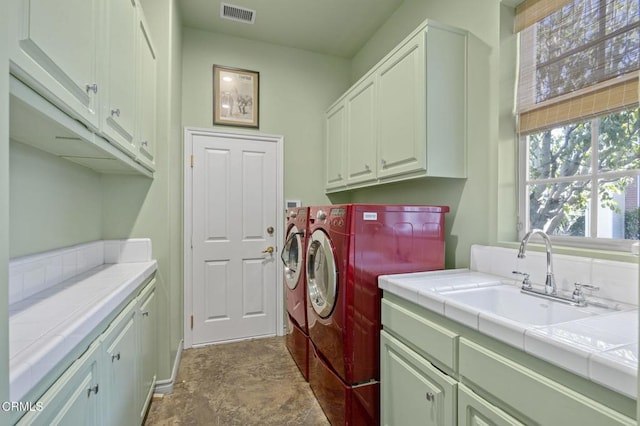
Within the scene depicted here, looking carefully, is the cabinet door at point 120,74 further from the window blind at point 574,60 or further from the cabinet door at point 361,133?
the window blind at point 574,60

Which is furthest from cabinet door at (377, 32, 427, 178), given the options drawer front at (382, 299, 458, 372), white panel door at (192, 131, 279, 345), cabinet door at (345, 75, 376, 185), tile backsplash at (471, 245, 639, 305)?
white panel door at (192, 131, 279, 345)

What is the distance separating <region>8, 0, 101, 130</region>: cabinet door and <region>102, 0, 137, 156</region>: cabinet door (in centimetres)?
13

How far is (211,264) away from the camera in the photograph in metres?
2.94

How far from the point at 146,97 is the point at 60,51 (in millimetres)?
1083

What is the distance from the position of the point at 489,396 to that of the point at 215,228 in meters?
2.56

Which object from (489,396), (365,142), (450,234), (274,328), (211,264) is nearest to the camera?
(489,396)

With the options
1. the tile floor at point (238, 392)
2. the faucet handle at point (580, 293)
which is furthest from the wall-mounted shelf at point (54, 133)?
the faucet handle at point (580, 293)

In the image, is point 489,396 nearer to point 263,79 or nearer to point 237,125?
point 237,125

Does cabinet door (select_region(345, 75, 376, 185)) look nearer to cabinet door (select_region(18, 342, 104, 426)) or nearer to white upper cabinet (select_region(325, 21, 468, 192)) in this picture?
white upper cabinet (select_region(325, 21, 468, 192))

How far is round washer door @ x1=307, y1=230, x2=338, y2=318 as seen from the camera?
172 centimetres

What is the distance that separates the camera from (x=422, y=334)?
1284 millimetres

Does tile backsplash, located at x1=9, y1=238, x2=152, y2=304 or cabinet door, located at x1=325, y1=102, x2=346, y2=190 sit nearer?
tile backsplash, located at x1=9, y1=238, x2=152, y2=304

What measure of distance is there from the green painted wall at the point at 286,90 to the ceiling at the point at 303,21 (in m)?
0.12

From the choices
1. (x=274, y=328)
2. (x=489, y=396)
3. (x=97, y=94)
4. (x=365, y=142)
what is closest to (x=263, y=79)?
(x=365, y=142)
